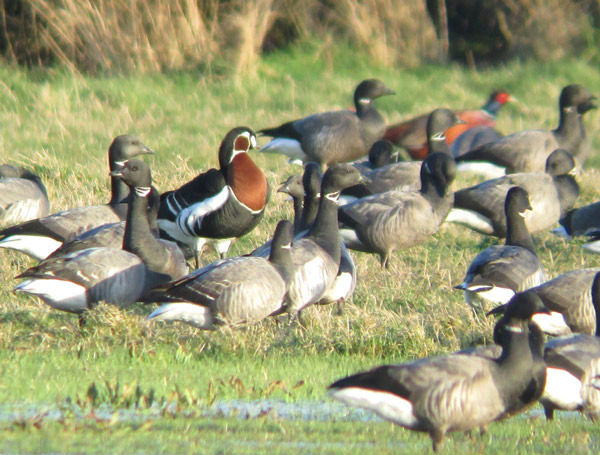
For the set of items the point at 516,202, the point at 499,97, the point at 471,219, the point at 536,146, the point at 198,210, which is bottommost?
the point at 499,97

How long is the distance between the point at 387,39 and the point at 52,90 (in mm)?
8511

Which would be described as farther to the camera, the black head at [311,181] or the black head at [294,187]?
the black head at [294,187]

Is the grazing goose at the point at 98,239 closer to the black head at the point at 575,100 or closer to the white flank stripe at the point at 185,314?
the white flank stripe at the point at 185,314

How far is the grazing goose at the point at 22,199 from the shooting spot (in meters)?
12.5

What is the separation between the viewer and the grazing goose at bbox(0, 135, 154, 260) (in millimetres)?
10531

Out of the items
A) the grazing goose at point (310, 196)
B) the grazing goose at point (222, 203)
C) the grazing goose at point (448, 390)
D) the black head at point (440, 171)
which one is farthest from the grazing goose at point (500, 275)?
the grazing goose at point (448, 390)

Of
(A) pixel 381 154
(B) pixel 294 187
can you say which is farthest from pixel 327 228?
(A) pixel 381 154

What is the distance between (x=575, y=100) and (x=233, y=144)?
22.3 feet

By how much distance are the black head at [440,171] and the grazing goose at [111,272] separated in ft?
11.7

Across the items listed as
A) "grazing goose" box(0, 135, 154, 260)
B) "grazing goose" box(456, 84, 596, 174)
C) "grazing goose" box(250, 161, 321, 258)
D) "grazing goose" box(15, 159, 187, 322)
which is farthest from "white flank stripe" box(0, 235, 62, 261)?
"grazing goose" box(456, 84, 596, 174)

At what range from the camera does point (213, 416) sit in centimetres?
627

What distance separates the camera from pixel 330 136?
52.7 ft

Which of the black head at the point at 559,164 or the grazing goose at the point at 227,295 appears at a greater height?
the grazing goose at the point at 227,295

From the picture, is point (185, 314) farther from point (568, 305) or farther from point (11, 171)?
point (11, 171)
